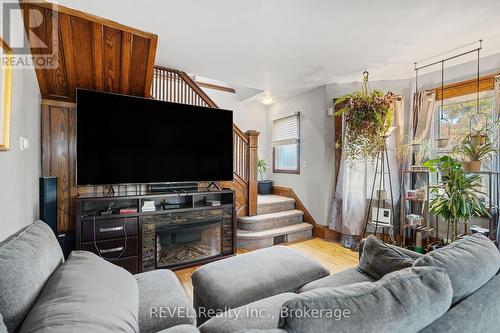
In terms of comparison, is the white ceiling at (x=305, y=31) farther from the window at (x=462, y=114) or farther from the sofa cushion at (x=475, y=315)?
the sofa cushion at (x=475, y=315)

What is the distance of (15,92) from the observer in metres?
1.62

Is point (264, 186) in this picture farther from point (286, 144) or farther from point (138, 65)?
point (138, 65)

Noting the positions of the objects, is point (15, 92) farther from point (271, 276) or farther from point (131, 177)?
point (271, 276)

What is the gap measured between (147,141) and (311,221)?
301 centimetres

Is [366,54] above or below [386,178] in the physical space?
above

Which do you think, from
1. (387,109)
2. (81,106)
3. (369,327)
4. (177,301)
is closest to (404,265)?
(369,327)

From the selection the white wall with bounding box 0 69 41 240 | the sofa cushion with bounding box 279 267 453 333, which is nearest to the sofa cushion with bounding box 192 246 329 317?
the sofa cushion with bounding box 279 267 453 333

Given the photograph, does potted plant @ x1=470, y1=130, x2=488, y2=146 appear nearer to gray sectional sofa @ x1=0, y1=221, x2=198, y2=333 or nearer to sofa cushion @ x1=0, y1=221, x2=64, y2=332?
gray sectional sofa @ x1=0, y1=221, x2=198, y2=333

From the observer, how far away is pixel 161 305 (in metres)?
1.33

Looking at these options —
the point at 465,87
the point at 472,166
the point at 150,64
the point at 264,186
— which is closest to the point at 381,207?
the point at 472,166

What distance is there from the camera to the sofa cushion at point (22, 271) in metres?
0.80

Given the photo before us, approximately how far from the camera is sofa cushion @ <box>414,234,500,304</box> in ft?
3.05

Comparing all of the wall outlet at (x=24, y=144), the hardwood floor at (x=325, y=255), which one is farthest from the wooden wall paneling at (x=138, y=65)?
the hardwood floor at (x=325, y=255)

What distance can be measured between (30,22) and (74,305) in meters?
2.35
